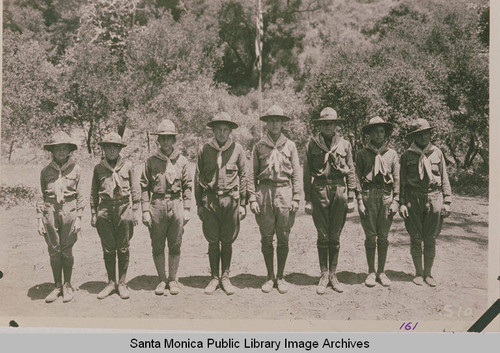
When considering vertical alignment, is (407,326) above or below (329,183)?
below

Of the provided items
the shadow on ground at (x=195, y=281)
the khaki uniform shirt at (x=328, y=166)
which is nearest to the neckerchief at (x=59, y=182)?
the shadow on ground at (x=195, y=281)

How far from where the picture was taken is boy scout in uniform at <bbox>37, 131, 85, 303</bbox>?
542cm

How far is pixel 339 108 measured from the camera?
31.1ft

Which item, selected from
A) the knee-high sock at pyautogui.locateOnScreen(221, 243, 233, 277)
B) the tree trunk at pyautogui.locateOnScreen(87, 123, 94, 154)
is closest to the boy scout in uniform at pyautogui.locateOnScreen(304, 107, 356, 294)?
the knee-high sock at pyautogui.locateOnScreen(221, 243, 233, 277)

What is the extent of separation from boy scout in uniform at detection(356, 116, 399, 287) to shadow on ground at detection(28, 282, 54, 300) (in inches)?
174

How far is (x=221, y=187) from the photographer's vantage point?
5480 millimetres

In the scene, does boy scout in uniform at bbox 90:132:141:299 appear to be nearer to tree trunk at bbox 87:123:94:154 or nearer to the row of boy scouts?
the row of boy scouts

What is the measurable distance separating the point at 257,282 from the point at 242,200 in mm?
1252

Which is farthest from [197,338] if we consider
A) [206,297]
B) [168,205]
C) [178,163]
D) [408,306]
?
[408,306]

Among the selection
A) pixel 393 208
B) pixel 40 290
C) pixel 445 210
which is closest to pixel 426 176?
pixel 445 210

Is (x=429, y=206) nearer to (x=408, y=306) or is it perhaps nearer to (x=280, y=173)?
(x=408, y=306)

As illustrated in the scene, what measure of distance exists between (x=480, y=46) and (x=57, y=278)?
7240mm

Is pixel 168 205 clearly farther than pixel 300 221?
No

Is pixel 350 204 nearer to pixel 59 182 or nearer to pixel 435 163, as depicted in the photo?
pixel 435 163
